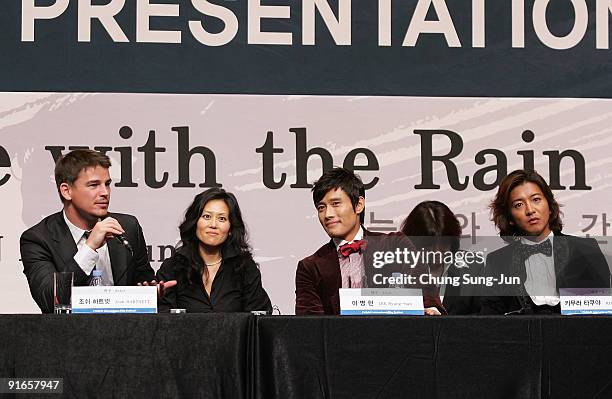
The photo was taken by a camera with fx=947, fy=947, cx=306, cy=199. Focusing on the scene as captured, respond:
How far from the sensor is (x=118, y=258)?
3.07 m

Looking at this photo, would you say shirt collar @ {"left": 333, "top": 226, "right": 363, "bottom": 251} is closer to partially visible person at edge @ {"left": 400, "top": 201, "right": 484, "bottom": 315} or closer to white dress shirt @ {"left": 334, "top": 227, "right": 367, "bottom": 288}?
white dress shirt @ {"left": 334, "top": 227, "right": 367, "bottom": 288}

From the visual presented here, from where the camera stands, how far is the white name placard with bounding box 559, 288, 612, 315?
2277 millimetres

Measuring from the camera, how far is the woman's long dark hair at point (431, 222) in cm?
363

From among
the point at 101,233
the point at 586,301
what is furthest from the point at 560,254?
the point at 101,233

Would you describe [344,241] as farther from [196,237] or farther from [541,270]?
[541,270]

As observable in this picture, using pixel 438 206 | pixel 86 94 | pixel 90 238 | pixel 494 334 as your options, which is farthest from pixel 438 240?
pixel 86 94

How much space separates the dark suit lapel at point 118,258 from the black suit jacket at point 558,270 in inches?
46.9

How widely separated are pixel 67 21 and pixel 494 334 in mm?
2877

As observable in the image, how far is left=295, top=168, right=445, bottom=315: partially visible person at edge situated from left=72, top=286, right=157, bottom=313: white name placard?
1.88 ft

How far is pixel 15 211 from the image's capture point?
13.9 ft

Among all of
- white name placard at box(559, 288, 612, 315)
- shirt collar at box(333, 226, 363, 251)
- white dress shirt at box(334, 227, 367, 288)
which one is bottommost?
white name placard at box(559, 288, 612, 315)

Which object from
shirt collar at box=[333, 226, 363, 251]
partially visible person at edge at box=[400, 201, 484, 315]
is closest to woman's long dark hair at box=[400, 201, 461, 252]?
shirt collar at box=[333, 226, 363, 251]

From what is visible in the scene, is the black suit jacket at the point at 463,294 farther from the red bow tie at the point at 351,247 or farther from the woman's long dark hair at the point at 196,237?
the woman's long dark hair at the point at 196,237

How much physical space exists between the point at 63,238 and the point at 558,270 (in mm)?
1605
